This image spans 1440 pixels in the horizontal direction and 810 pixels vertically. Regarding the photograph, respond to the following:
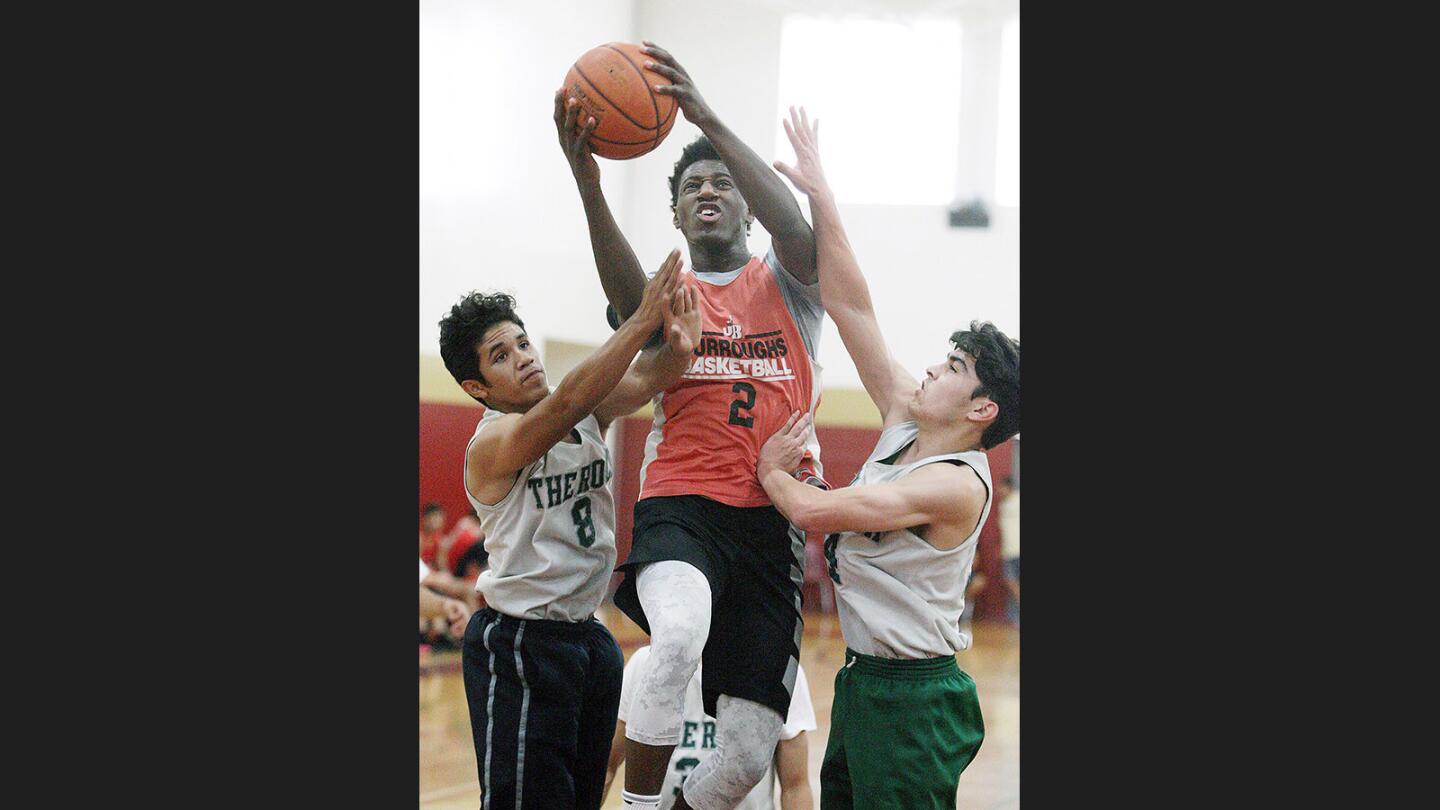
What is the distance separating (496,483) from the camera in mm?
3854

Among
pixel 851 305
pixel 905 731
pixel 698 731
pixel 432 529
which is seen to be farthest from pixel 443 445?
pixel 905 731

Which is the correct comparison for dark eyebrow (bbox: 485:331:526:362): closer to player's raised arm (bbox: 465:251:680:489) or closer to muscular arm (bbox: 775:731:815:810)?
player's raised arm (bbox: 465:251:680:489)

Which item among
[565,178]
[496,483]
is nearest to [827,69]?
[565,178]

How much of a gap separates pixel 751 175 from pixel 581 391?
2.77ft

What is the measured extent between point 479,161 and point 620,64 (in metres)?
2.70

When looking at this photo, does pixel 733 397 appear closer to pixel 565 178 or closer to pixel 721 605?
pixel 721 605

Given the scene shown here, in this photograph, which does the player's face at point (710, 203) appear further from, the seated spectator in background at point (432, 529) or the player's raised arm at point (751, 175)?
the seated spectator in background at point (432, 529)

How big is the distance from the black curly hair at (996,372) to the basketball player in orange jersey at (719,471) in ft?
1.80

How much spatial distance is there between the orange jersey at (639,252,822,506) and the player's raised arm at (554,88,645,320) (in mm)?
226

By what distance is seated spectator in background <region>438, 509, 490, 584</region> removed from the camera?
695cm

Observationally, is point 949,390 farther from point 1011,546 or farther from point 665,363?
point 1011,546

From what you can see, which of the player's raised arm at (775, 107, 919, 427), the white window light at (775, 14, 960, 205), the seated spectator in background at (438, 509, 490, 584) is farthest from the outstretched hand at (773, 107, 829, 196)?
the seated spectator in background at (438, 509, 490, 584)

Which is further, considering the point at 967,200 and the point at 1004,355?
the point at 967,200

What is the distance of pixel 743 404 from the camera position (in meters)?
3.91
